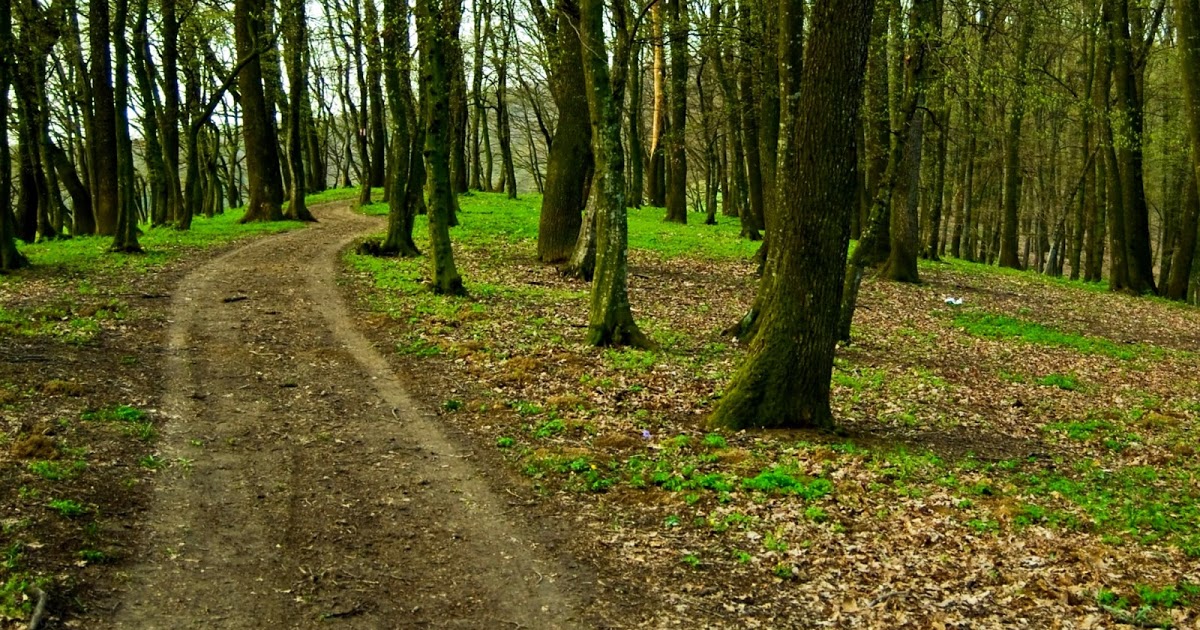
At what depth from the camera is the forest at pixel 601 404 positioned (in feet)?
22.0

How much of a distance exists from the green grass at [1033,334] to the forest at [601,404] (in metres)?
0.14

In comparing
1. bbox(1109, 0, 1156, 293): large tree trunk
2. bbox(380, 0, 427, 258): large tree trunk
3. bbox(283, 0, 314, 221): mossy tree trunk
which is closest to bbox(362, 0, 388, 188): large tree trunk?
bbox(380, 0, 427, 258): large tree trunk

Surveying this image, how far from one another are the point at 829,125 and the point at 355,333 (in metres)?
8.36

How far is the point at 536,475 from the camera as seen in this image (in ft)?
29.8

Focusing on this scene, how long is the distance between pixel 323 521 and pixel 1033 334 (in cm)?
1566

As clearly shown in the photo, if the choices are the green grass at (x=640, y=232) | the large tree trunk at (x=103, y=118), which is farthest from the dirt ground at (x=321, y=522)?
the green grass at (x=640, y=232)

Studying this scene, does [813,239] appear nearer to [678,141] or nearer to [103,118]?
[103,118]

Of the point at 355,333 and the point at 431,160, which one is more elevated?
the point at 431,160

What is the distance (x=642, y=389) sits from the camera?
1195 centimetres

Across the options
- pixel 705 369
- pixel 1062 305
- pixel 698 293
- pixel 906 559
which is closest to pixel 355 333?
pixel 705 369

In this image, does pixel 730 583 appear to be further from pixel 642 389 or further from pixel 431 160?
pixel 431 160

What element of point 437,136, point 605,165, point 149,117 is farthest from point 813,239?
point 149,117

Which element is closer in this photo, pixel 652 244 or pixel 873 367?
pixel 873 367

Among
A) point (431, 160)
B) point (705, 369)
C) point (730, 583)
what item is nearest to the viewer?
point (730, 583)
